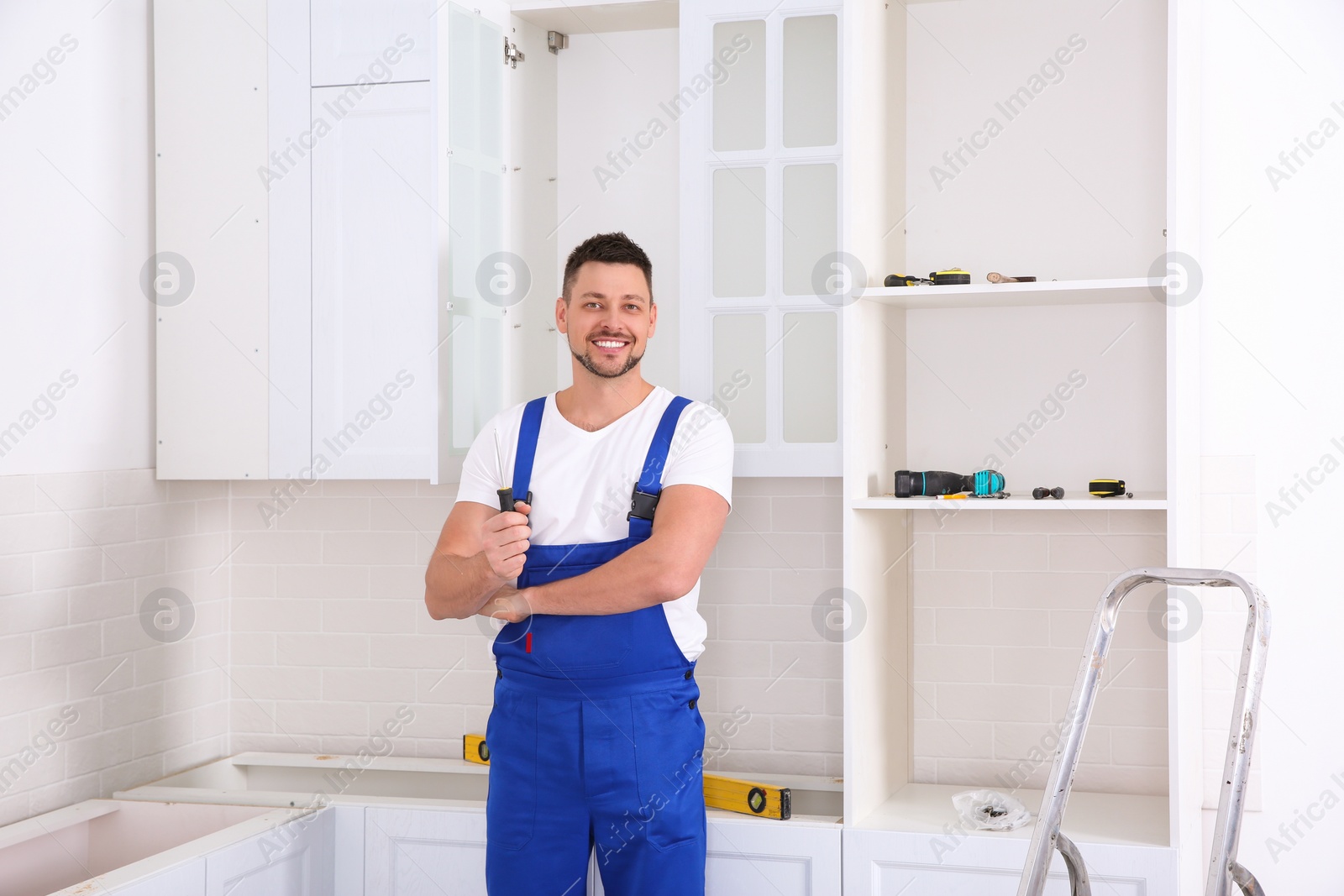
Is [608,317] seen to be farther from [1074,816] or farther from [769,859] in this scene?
[1074,816]

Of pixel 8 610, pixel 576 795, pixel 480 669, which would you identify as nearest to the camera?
pixel 576 795

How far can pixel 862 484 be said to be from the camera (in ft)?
9.14

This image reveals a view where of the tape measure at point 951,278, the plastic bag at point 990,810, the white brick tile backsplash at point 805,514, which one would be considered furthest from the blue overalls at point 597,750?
the white brick tile backsplash at point 805,514

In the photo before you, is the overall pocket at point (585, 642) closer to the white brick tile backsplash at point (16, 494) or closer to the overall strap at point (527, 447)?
the overall strap at point (527, 447)

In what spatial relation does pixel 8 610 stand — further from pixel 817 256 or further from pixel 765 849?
pixel 817 256

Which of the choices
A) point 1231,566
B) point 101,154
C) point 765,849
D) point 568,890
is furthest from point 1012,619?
point 101,154

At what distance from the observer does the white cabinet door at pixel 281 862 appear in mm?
2643

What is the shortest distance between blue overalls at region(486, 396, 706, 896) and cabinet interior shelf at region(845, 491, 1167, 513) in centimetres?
54

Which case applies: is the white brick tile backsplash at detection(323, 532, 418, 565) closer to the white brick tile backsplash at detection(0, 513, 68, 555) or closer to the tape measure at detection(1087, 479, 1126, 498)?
the white brick tile backsplash at detection(0, 513, 68, 555)

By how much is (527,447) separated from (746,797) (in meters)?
0.97

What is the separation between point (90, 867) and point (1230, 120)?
3499mm

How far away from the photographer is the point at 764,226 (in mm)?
2984

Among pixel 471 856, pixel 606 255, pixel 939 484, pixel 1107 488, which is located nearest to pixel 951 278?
pixel 939 484

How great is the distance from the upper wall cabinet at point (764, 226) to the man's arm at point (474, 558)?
28.8 inches
